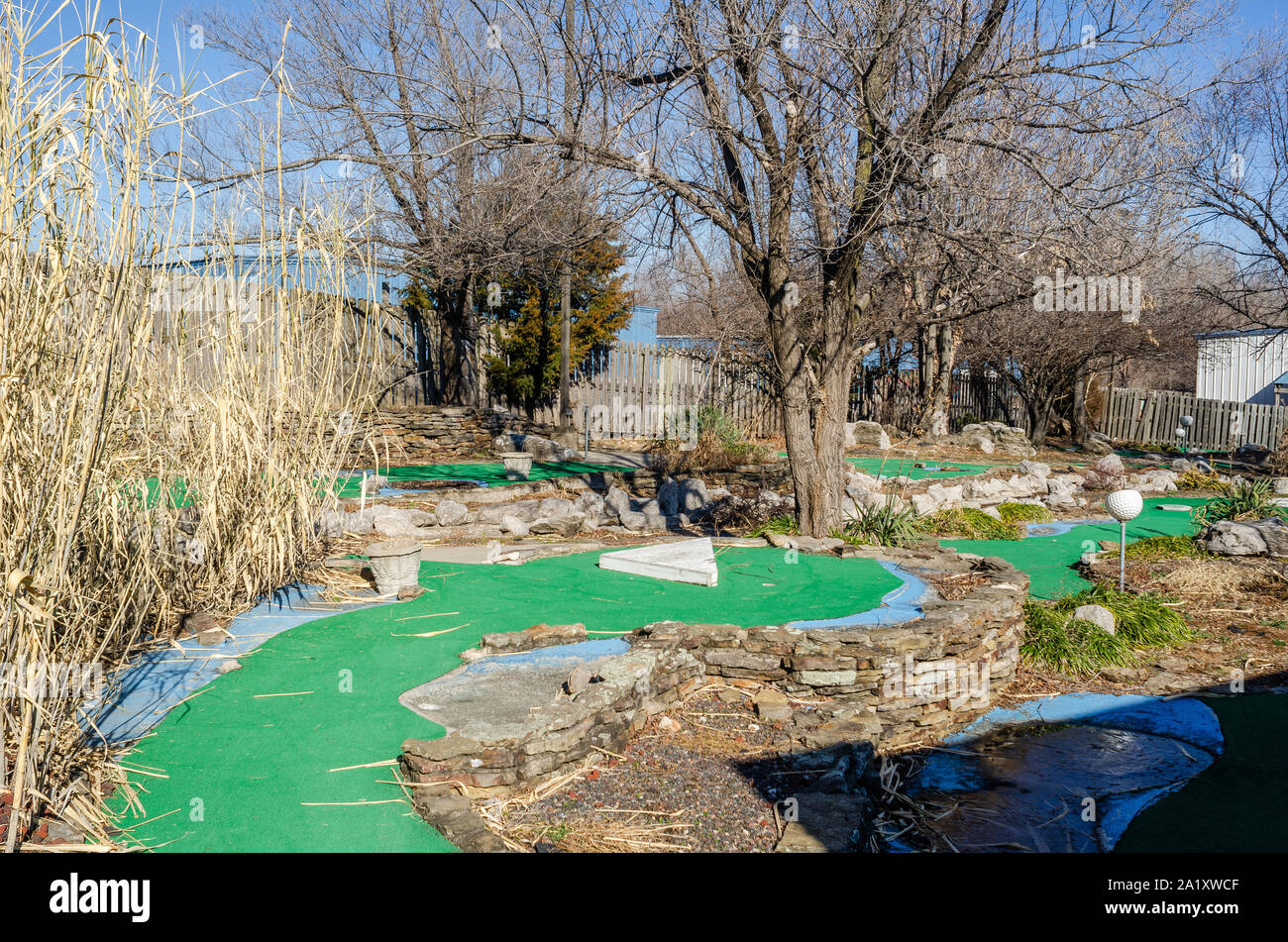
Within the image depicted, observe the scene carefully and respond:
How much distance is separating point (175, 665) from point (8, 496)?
1841 mm

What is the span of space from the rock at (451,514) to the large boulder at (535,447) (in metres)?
4.61

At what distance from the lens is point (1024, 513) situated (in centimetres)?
1077

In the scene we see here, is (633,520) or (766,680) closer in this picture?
(766,680)

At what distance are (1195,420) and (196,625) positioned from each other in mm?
21414

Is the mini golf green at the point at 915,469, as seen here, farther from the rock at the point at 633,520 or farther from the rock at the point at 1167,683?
the rock at the point at 1167,683

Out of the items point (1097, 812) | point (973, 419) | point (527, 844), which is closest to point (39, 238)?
point (527, 844)

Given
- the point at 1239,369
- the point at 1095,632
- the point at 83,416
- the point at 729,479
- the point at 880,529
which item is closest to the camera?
the point at 83,416

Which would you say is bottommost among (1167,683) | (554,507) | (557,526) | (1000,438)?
(1167,683)

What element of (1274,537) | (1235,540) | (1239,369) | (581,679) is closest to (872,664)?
(581,679)

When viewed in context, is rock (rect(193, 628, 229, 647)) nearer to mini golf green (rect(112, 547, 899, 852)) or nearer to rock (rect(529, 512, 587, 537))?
mini golf green (rect(112, 547, 899, 852))

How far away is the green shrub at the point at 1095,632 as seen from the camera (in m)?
5.90

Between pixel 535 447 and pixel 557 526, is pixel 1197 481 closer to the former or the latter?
pixel 535 447

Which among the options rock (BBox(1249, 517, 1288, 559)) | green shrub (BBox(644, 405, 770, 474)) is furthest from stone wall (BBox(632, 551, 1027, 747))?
green shrub (BBox(644, 405, 770, 474))
